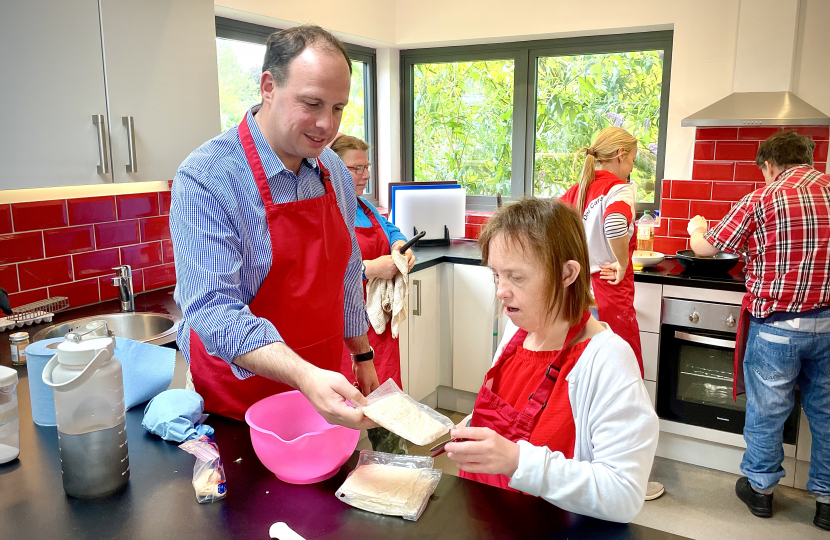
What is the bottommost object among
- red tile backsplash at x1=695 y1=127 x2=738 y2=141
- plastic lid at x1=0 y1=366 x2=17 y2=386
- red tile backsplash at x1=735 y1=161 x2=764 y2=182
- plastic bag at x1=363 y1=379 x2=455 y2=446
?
plastic bag at x1=363 y1=379 x2=455 y2=446

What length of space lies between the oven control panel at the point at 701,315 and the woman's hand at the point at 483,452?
7.69ft

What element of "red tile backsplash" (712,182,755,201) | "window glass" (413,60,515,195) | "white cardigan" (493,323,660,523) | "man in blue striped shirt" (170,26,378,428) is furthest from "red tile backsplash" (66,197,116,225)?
"red tile backsplash" (712,182,755,201)

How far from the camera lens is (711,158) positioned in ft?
11.2

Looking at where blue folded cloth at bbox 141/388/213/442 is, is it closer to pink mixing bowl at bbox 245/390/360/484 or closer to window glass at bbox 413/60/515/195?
pink mixing bowl at bbox 245/390/360/484

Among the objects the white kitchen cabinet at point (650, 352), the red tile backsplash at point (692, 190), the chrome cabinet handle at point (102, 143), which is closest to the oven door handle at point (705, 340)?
the white kitchen cabinet at point (650, 352)

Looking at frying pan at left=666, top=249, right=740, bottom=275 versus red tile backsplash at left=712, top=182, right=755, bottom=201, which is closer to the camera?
frying pan at left=666, top=249, right=740, bottom=275

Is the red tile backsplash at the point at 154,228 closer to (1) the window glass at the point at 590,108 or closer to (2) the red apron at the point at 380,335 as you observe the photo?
(2) the red apron at the point at 380,335

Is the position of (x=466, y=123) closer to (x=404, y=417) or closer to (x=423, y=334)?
(x=423, y=334)

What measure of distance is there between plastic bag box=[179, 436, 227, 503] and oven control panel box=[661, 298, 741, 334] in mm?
2545

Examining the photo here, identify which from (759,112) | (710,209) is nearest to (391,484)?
(759,112)

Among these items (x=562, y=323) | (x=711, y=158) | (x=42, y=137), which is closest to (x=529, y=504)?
(x=562, y=323)

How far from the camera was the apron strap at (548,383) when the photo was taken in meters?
1.24

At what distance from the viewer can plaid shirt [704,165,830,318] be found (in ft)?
8.42

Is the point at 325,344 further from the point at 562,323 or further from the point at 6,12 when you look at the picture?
the point at 6,12
